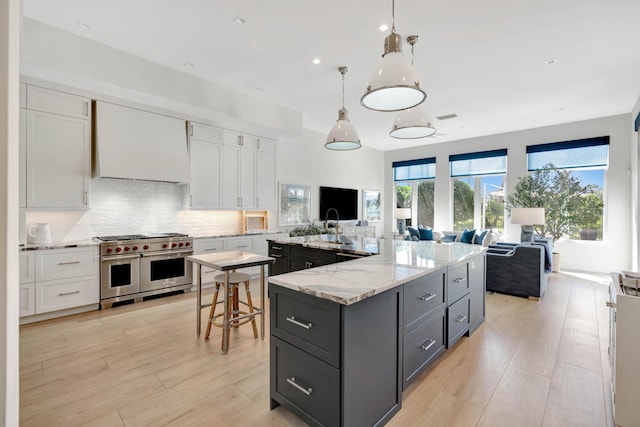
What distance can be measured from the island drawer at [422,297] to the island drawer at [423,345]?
0.07 meters

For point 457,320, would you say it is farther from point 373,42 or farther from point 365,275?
point 373,42

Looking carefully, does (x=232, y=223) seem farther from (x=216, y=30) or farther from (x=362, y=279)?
(x=362, y=279)

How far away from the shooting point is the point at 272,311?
1.79 meters

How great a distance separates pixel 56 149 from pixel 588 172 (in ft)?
28.7

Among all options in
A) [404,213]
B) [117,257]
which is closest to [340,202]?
[404,213]

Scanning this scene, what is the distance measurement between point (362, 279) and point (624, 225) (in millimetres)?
6631

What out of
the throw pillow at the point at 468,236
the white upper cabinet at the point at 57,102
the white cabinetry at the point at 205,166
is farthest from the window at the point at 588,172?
the white upper cabinet at the point at 57,102

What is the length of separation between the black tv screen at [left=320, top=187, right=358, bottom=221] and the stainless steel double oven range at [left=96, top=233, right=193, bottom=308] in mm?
3409

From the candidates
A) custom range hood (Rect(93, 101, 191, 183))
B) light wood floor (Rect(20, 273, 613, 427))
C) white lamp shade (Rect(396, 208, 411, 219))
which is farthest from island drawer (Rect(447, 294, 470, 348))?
white lamp shade (Rect(396, 208, 411, 219))

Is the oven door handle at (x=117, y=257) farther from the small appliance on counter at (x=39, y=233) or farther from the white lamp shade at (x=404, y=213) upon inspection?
the white lamp shade at (x=404, y=213)

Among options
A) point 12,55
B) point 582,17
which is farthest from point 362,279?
point 582,17

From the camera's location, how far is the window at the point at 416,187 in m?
8.27

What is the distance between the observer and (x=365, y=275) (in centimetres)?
184

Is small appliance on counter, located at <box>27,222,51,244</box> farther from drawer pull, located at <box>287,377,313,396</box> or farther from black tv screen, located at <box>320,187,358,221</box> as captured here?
black tv screen, located at <box>320,187,358,221</box>
